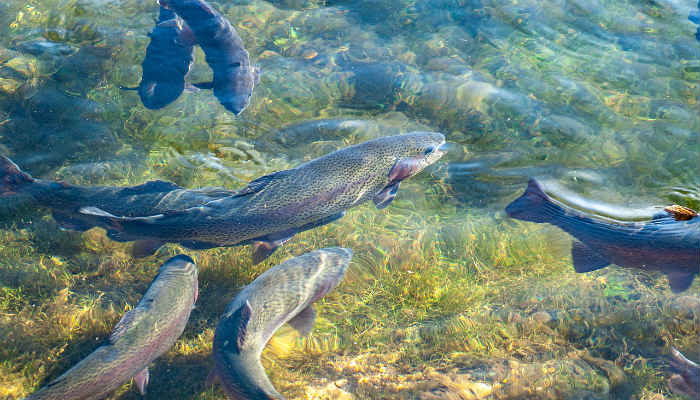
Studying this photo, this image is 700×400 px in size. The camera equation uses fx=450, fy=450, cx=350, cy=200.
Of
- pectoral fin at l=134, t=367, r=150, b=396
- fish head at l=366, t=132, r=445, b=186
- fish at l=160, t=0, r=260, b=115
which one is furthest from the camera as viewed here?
fish at l=160, t=0, r=260, b=115

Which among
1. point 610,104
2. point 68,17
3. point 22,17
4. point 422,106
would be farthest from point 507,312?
point 22,17

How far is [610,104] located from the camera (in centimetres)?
620

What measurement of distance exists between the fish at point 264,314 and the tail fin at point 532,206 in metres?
1.69

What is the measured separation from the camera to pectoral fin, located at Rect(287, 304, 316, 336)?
4230mm

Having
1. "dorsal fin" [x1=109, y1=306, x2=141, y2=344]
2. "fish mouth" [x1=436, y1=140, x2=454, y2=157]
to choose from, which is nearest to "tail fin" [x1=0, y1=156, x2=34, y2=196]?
"dorsal fin" [x1=109, y1=306, x2=141, y2=344]

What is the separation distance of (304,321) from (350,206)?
1.30 metres

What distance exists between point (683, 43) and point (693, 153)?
2527 mm

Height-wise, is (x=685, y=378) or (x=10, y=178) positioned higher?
(x=10, y=178)

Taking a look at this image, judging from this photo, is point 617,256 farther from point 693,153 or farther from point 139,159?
point 139,159

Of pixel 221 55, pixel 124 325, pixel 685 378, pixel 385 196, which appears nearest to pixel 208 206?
pixel 124 325

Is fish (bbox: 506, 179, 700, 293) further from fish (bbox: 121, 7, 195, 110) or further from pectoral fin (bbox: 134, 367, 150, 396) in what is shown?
fish (bbox: 121, 7, 195, 110)

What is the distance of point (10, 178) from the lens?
4.35 m

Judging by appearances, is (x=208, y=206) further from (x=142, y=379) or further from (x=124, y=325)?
(x=142, y=379)

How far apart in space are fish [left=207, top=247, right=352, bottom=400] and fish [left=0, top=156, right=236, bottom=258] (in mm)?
1040
